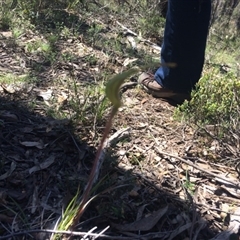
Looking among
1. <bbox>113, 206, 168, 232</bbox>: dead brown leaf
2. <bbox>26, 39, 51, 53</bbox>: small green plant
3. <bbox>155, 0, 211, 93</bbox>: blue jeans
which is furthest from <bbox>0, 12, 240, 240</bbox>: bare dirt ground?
<bbox>26, 39, 51, 53</bbox>: small green plant

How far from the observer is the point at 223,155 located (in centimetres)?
228

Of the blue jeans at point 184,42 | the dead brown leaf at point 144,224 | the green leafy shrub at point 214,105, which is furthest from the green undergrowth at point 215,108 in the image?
the dead brown leaf at point 144,224

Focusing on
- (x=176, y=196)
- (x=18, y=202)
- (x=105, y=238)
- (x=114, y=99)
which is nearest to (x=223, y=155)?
(x=176, y=196)

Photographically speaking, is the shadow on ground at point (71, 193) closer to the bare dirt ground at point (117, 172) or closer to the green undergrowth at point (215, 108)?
the bare dirt ground at point (117, 172)

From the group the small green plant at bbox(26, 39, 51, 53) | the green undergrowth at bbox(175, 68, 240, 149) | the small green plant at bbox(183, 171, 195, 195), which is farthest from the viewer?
the small green plant at bbox(26, 39, 51, 53)

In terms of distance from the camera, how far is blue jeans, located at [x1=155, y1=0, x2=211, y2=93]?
2635 millimetres

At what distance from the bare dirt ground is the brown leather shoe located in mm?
92

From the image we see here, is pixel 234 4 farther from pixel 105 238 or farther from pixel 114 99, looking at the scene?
pixel 114 99

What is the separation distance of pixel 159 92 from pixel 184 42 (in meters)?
0.37

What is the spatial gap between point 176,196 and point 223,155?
1.46 feet

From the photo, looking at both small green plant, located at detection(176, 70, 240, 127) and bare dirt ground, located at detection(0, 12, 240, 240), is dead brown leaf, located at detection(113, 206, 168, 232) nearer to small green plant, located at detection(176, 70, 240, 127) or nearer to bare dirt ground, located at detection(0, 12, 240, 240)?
bare dirt ground, located at detection(0, 12, 240, 240)

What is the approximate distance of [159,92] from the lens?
2.90 metres

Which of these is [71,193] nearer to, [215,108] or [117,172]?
[117,172]

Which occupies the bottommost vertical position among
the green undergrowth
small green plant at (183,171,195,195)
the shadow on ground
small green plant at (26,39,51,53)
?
small green plant at (26,39,51,53)
